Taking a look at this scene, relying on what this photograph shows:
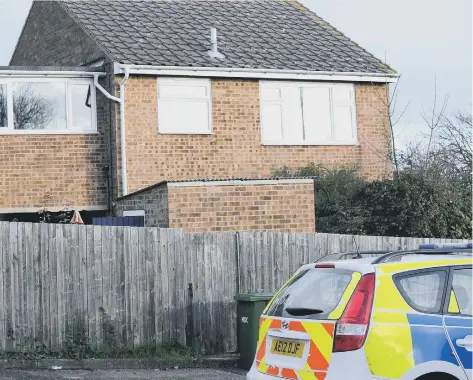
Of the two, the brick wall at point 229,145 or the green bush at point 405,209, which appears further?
the brick wall at point 229,145

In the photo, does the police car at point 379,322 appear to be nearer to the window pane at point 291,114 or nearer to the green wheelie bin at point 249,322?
the green wheelie bin at point 249,322

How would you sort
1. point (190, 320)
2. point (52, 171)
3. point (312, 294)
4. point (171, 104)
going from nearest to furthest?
point (312, 294) → point (190, 320) → point (52, 171) → point (171, 104)

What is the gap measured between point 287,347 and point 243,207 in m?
8.46

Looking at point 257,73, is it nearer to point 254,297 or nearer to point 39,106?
point 39,106

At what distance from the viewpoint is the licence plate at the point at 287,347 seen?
301 inches

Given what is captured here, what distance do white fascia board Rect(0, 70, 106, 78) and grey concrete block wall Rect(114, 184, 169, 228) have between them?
123 inches

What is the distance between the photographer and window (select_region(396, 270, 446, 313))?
748cm

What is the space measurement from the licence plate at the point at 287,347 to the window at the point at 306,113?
1302cm

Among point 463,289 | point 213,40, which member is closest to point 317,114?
point 213,40

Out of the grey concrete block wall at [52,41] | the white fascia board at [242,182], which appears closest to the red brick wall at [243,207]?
the white fascia board at [242,182]

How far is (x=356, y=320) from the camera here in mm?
7309

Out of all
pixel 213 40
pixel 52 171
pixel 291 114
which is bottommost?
pixel 52 171

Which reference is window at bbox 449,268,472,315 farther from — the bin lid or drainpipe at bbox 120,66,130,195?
drainpipe at bbox 120,66,130,195

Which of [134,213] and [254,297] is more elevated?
[134,213]
